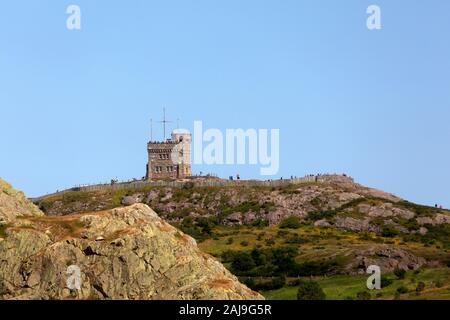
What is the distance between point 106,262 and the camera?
5221 inches

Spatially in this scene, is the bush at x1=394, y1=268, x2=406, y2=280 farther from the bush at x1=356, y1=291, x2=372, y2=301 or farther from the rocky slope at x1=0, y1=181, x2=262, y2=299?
the rocky slope at x1=0, y1=181, x2=262, y2=299

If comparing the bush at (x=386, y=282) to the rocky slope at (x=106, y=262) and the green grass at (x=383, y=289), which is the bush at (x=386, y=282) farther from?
the rocky slope at (x=106, y=262)

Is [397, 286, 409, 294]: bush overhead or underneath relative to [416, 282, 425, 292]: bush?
underneath

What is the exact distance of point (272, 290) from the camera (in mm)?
171500

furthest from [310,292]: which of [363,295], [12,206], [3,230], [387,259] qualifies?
[3,230]

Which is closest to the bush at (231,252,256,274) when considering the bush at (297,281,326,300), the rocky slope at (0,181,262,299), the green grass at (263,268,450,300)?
the green grass at (263,268,450,300)

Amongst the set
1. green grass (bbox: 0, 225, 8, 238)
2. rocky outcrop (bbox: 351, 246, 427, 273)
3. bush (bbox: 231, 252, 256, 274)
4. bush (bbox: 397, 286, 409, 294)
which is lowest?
bush (bbox: 231, 252, 256, 274)

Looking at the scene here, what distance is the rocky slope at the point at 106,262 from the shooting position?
12962 centimetres

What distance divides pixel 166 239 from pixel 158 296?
894cm

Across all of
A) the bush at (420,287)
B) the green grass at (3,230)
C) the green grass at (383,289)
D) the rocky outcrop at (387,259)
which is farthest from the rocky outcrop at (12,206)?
the rocky outcrop at (387,259)

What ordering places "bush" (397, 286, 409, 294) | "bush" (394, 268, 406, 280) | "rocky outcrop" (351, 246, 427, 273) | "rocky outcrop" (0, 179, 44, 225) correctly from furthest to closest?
"rocky outcrop" (351, 246, 427, 273) < "bush" (394, 268, 406, 280) < "bush" (397, 286, 409, 294) < "rocky outcrop" (0, 179, 44, 225)

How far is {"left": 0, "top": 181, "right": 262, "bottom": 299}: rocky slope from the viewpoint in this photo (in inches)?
5103
